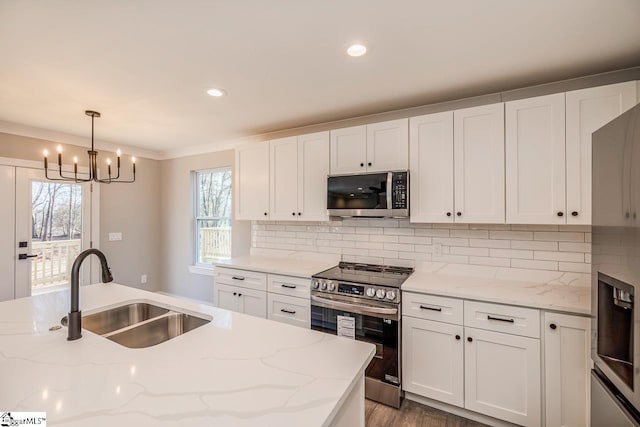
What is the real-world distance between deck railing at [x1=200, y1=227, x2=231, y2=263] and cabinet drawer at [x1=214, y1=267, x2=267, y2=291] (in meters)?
1.10

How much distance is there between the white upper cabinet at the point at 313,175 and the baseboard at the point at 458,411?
1.67 metres

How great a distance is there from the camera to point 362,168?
8.92ft

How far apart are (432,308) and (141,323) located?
188cm

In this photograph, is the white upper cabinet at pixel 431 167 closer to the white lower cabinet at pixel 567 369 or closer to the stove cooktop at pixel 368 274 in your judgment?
the stove cooktop at pixel 368 274

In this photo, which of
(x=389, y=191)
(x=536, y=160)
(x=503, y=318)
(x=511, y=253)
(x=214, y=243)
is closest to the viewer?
(x=503, y=318)

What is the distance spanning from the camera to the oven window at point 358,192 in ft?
8.31

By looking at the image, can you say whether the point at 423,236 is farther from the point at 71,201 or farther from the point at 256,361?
the point at 71,201

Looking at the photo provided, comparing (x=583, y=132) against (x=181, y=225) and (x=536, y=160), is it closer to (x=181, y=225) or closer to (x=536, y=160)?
(x=536, y=160)

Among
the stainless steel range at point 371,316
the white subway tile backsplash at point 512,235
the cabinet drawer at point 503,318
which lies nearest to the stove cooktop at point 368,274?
the stainless steel range at point 371,316

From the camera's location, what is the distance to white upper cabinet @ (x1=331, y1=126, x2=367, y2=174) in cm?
272

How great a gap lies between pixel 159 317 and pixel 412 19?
2162 mm

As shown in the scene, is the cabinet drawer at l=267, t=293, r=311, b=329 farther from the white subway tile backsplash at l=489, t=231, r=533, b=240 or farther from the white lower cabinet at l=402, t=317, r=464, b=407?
the white subway tile backsplash at l=489, t=231, r=533, b=240

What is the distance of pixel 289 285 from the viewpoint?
2.71 metres

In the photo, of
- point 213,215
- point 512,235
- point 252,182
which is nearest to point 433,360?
point 512,235
